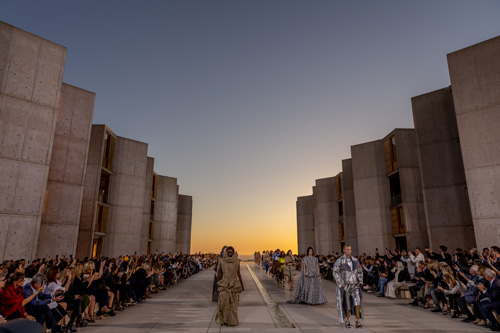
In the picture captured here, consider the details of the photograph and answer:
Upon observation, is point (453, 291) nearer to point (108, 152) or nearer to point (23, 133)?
point (23, 133)

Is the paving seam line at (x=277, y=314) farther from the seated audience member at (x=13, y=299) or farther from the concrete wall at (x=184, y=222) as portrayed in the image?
the concrete wall at (x=184, y=222)

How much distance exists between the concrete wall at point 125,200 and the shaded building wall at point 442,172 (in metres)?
21.5

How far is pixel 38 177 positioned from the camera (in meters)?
15.6

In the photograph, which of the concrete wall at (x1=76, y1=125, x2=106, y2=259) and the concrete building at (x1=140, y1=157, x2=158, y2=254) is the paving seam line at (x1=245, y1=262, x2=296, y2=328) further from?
the concrete building at (x1=140, y1=157, x2=158, y2=254)

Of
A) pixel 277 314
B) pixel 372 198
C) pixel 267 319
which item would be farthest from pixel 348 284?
pixel 372 198

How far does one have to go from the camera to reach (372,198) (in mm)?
27641

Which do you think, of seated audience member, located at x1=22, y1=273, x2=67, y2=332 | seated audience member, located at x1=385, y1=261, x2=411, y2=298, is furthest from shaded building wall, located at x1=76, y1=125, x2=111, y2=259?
seated audience member, located at x1=385, y1=261, x2=411, y2=298

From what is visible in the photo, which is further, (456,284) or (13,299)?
(456,284)

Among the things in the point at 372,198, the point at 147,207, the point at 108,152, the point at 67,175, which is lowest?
the point at 147,207

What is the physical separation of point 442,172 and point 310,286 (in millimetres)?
13353

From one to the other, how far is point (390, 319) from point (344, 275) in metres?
2.34

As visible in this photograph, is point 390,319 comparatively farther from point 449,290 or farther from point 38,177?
point 38,177

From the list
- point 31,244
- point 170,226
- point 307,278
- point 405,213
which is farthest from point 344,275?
point 170,226

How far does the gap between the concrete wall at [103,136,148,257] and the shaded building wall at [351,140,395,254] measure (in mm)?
18577
